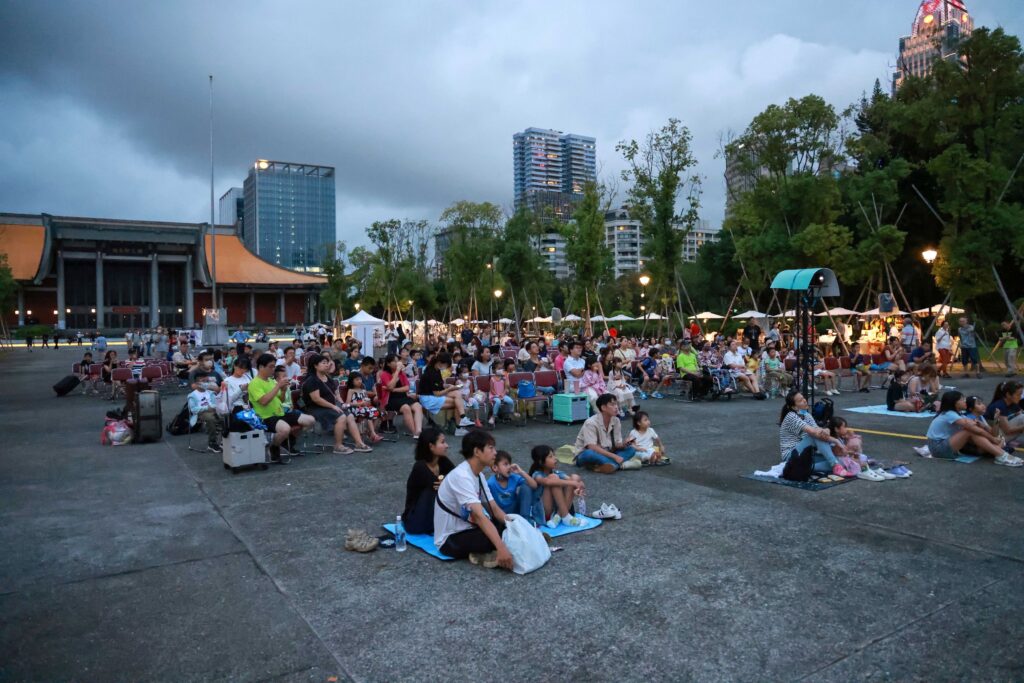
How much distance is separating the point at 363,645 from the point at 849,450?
258 inches

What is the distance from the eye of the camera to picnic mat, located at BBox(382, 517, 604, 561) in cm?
559

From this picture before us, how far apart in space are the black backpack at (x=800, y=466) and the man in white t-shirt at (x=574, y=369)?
222 inches

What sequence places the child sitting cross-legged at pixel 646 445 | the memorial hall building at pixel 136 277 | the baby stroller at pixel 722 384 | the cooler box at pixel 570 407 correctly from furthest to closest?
the memorial hall building at pixel 136 277
the baby stroller at pixel 722 384
the cooler box at pixel 570 407
the child sitting cross-legged at pixel 646 445

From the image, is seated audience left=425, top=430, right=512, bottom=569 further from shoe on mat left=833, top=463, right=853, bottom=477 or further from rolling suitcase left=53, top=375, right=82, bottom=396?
rolling suitcase left=53, top=375, right=82, bottom=396

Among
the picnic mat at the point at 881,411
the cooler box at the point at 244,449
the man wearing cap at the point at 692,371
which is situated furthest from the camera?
the man wearing cap at the point at 692,371

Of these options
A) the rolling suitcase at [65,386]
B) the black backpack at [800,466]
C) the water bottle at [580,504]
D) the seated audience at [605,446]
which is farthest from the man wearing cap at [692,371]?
the rolling suitcase at [65,386]

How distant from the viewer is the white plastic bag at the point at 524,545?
516cm

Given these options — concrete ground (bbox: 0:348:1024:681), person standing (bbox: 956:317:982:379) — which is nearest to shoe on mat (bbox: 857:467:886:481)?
concrete ground (bbox: 0:348:1024:681)

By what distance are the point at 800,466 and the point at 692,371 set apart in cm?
861

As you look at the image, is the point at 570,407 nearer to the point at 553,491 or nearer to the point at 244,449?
the point at 244,449

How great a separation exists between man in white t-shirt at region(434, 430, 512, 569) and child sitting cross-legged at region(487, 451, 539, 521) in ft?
1.68

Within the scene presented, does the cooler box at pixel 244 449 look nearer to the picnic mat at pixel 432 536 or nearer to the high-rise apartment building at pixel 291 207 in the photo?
the picnic mat at pixel 432 536

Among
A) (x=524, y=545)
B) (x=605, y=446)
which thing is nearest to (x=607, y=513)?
(x=524, y=545)

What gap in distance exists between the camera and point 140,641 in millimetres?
4105
